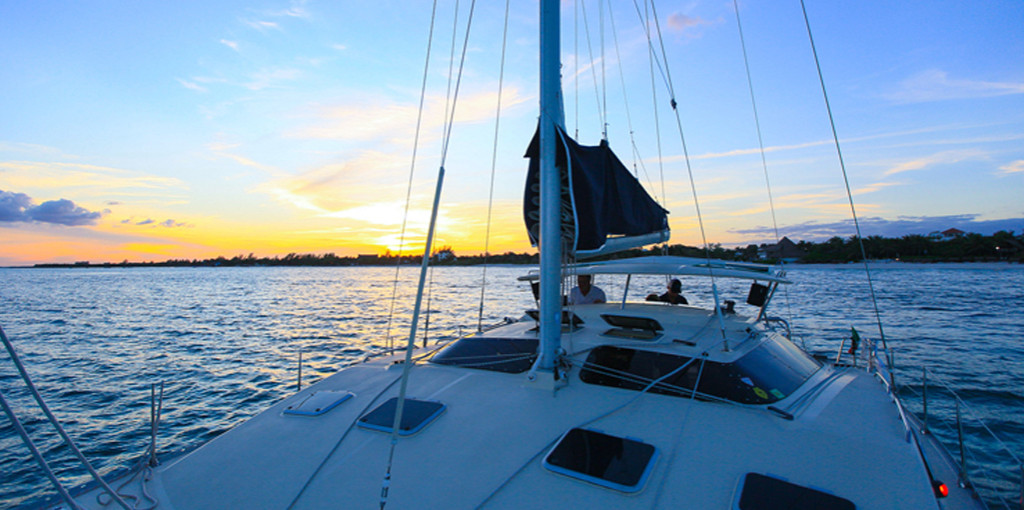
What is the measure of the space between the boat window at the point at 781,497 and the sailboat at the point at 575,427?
1 cm

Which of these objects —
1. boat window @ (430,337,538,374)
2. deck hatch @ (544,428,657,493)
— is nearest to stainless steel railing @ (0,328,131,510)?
deck hatch @ (544,428,657,493)

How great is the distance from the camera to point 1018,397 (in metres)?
7.47

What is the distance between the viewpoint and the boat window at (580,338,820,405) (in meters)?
3.51

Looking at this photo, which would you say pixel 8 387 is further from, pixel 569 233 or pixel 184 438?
pixel 569 233

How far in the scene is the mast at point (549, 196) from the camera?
3779mm

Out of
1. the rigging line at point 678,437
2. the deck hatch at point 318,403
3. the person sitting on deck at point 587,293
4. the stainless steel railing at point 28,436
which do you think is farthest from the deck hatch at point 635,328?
the stainless steel railing at point 28,436

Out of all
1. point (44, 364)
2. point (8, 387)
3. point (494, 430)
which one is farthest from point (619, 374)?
point (44, 364)

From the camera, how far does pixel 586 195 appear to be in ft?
13.0

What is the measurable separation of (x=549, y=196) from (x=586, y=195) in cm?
39

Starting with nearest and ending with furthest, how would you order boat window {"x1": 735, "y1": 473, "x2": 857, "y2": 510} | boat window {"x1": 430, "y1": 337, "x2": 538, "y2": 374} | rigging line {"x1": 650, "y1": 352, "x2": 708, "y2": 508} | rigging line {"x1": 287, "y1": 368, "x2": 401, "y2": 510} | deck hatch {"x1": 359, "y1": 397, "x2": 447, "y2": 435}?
boat window {"x1": 735, "y1": 473, "x2": 857, "y2": 510} → rigging line {"x1": 650, "y1": 352, "x2": 708, "y2": 508} → rigging line {"x1": 287, "y1": 368, "x2": 401, "y2": 510} → deck hatch {"x1": 359, "y1": 397, "x2": 447, "y2": 435} → boat window {"x1": 430, "y1": 337, "x2": 538, "y2": 374}

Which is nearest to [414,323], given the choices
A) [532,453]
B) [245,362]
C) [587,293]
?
[532,453]

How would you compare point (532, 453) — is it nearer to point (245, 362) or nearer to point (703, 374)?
point (703, 374)

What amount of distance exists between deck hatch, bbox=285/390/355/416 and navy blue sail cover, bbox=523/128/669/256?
223cm

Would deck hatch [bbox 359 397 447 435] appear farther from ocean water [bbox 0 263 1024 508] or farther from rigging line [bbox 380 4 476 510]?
ocean water [bbox 0 263 1024 508]
